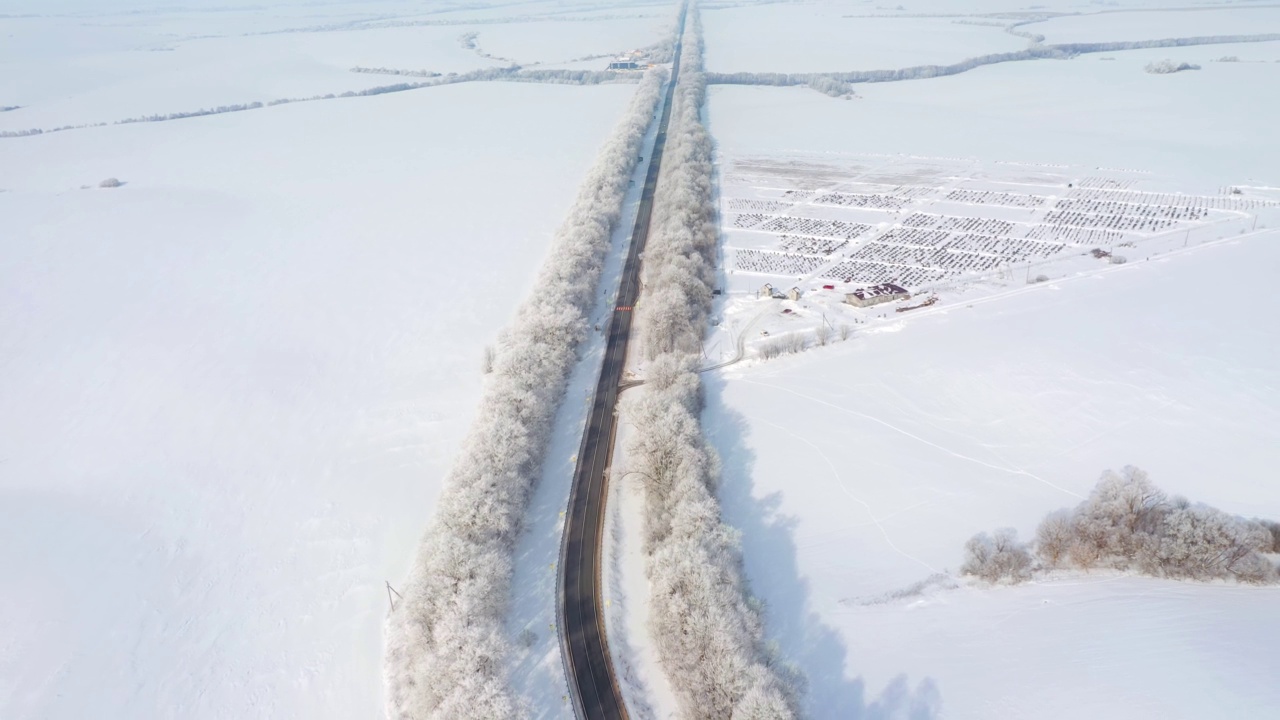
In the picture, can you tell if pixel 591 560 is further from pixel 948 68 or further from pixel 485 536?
pixel 948 68

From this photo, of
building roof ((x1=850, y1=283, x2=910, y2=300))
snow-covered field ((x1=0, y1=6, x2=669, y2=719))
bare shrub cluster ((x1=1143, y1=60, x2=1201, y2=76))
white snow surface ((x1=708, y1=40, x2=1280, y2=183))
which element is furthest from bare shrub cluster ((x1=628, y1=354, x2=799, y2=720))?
bare shrub cluster ((x1=1143, y1=60, x2=1201, y2=76))

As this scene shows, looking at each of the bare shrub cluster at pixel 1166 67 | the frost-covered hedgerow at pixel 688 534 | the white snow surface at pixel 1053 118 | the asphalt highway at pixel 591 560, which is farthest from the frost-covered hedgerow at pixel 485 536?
the bare shrub cluster at pixel 1166 67

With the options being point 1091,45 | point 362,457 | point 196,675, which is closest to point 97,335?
point 362,457

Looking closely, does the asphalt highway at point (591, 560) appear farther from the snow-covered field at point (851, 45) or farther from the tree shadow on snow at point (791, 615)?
the snow-covered field at point (851, 45)

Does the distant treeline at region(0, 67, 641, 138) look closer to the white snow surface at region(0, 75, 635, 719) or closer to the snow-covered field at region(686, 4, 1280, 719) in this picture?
the white snow surface at region(0, 75, 635, 719)

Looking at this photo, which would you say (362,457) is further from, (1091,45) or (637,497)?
(1091,45)

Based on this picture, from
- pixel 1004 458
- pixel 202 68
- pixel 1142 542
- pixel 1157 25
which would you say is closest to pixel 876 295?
pixel 1004 458
